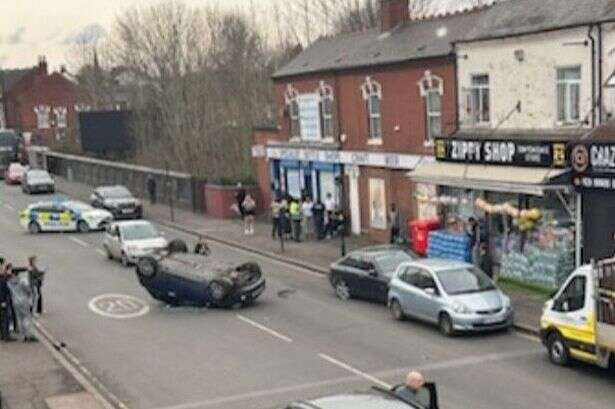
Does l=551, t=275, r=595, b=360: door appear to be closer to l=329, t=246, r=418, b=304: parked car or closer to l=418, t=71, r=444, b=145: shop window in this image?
l=329, t=246, r=418, b=304: parked car

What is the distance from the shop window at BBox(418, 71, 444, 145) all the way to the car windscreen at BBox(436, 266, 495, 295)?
9714 mm

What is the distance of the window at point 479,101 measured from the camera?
29094 mm

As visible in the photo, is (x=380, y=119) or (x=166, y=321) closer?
(x=166, y=321)

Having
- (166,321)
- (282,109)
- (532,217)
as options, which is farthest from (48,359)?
(282,109)

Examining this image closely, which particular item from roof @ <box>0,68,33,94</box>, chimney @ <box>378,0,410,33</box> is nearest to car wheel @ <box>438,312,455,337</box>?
chimney @ <box>378,0,410,33</box>

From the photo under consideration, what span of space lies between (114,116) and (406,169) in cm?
4125

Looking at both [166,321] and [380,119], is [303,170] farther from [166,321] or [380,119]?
[166,321]

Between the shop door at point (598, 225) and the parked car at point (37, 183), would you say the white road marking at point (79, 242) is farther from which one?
the parked car at point (37, 183)

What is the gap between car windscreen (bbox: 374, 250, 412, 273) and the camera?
82.1 ft

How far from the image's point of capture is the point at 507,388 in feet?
55.8

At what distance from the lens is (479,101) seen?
29.5 meters

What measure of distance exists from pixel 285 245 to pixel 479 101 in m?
10.4

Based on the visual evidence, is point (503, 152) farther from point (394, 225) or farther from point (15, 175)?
point (15, 175)

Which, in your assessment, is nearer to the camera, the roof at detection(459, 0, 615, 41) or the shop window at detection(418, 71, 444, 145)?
the roof at detection(459, 0, 615, 41)
